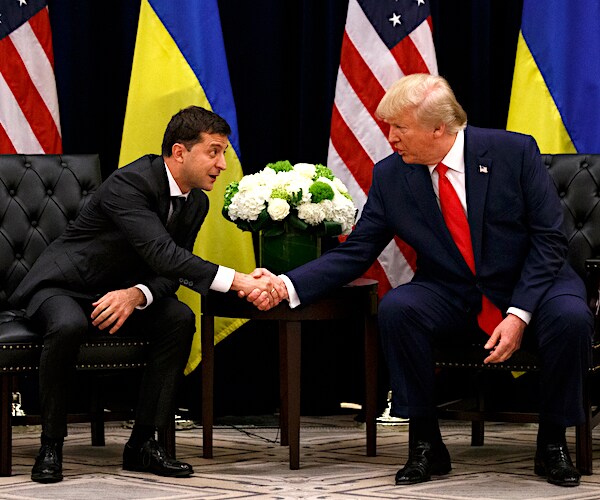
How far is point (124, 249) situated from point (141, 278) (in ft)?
0.43

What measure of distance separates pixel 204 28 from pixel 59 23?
0.62 metres

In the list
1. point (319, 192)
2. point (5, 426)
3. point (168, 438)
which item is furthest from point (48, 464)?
point (319, 192)

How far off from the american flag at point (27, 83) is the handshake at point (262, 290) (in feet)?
3.96

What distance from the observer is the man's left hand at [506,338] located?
362 centimetres

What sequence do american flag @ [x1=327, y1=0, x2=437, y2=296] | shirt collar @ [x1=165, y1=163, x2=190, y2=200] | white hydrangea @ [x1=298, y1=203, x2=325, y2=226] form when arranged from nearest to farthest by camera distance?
shirt collar @ [x1=165, y1=163, x2=190, y2=200], white hydrangea @ [x1=298, y1=203, x2=325, y2=226], american flag @ [x1=327, y1=0, x2=437, y2=296]

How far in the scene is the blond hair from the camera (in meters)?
3.78

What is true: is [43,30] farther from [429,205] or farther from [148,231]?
[429,205]

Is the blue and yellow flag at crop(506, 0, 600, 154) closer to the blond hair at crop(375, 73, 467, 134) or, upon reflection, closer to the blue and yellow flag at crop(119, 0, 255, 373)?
the blond hair at crop(375, 73, 467, 134)

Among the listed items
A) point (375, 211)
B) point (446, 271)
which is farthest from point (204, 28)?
point (446, 271)

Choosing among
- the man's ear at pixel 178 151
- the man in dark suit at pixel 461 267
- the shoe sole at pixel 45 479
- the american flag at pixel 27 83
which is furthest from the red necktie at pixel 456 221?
the american flag at pixel 27 83

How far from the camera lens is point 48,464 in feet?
11.9

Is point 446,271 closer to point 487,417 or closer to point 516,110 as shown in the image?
point 487,417

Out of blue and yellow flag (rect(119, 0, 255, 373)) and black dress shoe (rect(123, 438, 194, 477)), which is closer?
black dress shoe (rect(123, 438, 194, 477))

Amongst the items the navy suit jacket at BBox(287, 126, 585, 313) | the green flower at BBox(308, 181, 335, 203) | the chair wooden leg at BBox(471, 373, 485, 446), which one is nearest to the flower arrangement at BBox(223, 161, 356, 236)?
the green flower at BBox(308, 181, 335, 203)
